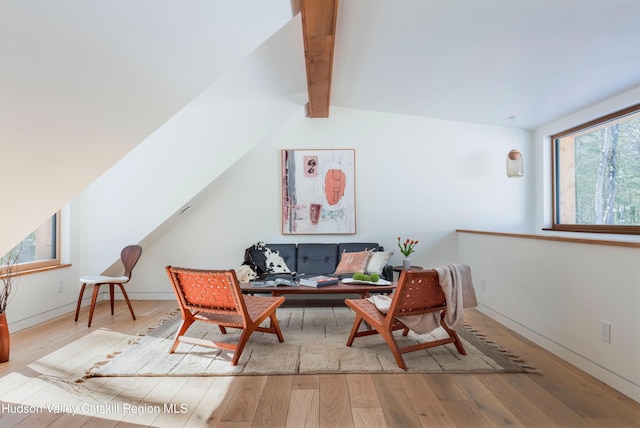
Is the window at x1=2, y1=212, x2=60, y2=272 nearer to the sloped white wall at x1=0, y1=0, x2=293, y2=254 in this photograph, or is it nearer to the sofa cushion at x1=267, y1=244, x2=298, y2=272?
the sloped white wall at x1=0, y1=0, x2=293, y2=254

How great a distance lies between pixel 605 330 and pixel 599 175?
2.27 metres

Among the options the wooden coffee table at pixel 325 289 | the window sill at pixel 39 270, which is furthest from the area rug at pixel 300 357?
the window sill at pixel 39 270

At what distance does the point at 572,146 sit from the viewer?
14.6 feet

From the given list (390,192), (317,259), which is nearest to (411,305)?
(317,259)

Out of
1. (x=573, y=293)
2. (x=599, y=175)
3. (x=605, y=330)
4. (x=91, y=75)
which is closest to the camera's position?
(x=91, y=75)

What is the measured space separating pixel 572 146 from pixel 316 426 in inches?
171

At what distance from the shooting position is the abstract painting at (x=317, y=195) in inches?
199

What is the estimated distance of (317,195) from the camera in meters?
5.06

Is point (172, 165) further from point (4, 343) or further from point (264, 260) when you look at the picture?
point (4, 343)

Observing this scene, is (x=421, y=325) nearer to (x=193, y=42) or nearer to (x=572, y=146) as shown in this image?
(x=193, y=42)

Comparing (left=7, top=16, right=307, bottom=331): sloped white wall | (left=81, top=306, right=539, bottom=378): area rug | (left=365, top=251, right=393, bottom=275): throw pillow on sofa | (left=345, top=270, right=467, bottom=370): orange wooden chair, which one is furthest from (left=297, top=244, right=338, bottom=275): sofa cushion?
(left=345, top=270, right=467, bottom=370): orange wooden chair

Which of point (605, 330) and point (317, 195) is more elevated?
point (317, 195)

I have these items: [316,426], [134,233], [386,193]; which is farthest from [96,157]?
[386,193]

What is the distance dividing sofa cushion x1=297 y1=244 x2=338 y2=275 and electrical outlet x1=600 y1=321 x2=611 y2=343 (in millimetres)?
2831
